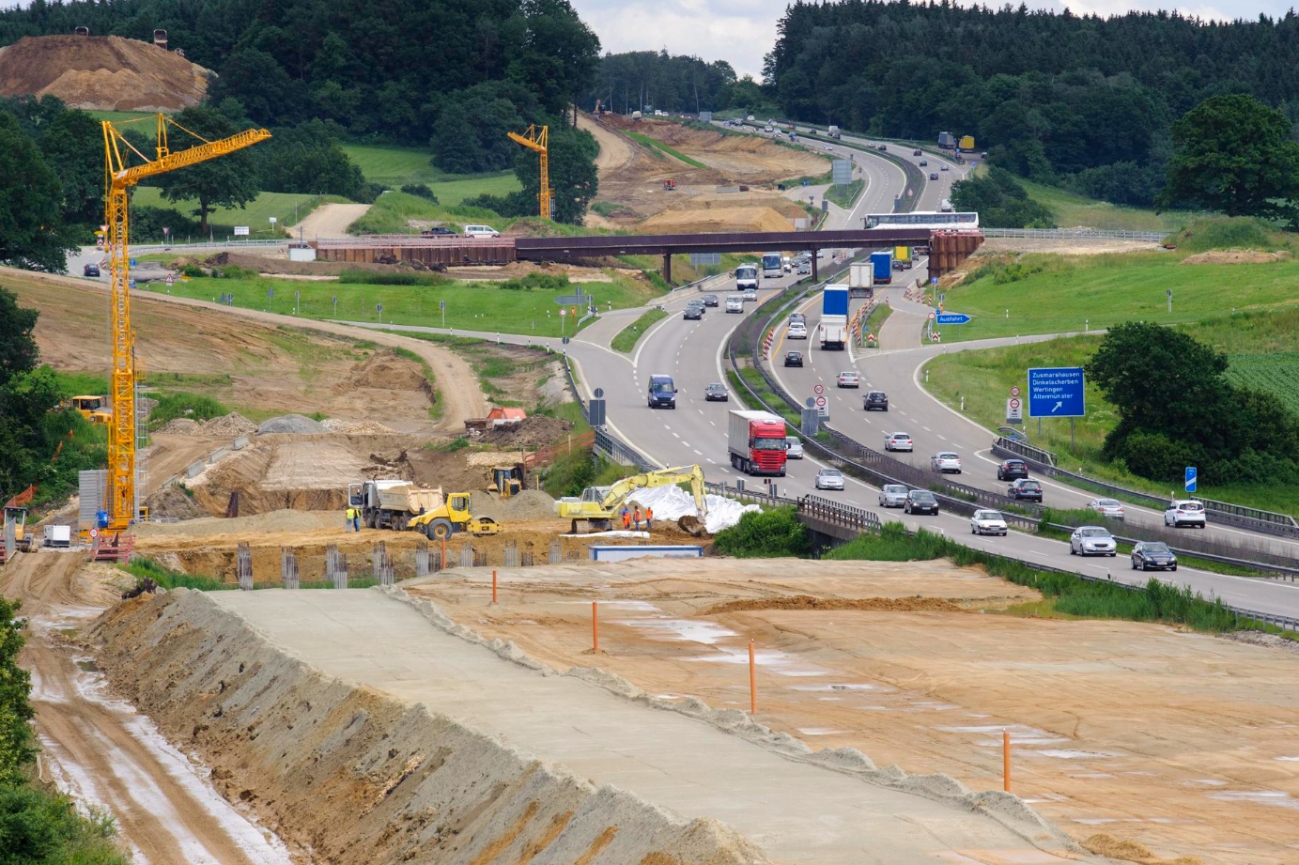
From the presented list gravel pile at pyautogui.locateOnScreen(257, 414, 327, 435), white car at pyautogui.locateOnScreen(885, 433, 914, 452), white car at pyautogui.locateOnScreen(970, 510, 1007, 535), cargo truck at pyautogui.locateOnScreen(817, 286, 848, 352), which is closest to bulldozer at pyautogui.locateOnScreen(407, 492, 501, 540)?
white car at pyautogui.locateOnScreen(970, 510, 1007, 535)

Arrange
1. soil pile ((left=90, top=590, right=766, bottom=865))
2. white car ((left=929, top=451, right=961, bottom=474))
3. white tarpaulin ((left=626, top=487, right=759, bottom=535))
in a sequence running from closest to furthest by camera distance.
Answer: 1. soil pile ((left=90, top=590, right=766, bottom=865))
2. white tarpaulin ((left=626, top=487, right=759, bottom=535))
3. white car ((left=929, top=451, right=961, bottom=474))

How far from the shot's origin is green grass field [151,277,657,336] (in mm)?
140875

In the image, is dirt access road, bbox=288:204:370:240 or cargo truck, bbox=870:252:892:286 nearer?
cargo truck, bbox=870:252:892:286

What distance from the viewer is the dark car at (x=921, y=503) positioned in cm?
7600

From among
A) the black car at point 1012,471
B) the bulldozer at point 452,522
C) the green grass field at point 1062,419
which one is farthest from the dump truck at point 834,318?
the bulldozer at point 452,522

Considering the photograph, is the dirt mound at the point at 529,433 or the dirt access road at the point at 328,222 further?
the dirt access road at the point at 328,222

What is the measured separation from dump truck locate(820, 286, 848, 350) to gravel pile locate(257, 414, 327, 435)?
41183mm

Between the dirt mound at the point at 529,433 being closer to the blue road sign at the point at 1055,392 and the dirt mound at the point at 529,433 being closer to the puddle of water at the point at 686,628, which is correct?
the blue road sign at the point at 1055,392

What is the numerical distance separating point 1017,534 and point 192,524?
35506 millimetres

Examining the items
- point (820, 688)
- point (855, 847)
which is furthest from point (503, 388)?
point (855, 847)

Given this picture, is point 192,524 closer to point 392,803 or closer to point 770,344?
point 392,803

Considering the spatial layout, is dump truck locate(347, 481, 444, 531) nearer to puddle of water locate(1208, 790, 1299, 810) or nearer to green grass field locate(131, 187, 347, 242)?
puddle of water locate(1208, 790, 1299, 810)

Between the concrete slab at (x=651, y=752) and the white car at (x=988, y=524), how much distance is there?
28.3 m

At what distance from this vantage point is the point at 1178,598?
52.2 metres
